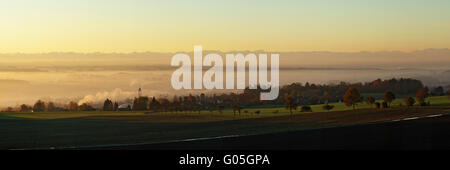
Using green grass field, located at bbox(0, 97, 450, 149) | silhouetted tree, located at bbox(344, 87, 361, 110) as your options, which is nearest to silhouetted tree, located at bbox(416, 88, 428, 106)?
green grass field, located at bbox(0, 97, 450, 149)

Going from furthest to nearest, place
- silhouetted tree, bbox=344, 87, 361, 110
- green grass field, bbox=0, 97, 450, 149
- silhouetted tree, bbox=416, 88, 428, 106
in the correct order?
1. silhouetted tree, bbox=416, 88, 428, 106
2. silhouetted tree, bbox=344, 87, 361, 110
3. green grass field, bbox=0, 97, 450, 149

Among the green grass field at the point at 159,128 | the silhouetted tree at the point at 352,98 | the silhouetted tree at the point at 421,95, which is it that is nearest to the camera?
the green grass field at the point at 159,128

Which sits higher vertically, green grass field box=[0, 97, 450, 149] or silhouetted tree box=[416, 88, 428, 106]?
silhouetted tree box=[416, 88, 428, 106]

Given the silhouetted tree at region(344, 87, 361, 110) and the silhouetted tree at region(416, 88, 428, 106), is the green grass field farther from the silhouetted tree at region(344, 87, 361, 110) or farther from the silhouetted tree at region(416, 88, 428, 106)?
the silhouetted tree at region(344, 87, 361, 110)

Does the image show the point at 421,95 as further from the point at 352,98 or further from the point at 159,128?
the point at 159,128

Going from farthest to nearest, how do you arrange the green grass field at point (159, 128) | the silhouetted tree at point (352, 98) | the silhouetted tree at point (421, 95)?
the silhouetted tree at point (421, 95)
the silhouetted tree at point (352, 98)
the green grass field at point (159, 128)

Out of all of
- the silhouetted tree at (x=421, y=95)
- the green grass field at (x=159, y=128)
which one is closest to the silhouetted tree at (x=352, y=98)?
the green grass field at (x=159, y=128)

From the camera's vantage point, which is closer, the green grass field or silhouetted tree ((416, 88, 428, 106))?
the green grass field

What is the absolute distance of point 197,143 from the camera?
17891 mm

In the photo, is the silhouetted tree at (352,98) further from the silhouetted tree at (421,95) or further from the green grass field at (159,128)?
the silhouetted tree at (421,95)

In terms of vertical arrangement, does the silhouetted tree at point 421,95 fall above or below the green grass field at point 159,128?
above

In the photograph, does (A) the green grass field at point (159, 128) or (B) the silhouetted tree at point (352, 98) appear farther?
(B) the silhouetted tree at point (352, 98)

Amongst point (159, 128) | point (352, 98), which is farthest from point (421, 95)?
point (159, 128)
